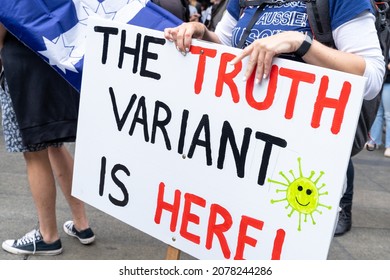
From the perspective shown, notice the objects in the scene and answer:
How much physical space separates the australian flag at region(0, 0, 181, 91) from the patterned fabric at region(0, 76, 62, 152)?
1.47 ft

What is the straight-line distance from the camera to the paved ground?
11.8 ft

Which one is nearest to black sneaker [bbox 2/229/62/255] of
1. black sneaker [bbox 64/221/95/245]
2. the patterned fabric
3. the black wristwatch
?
black sneaker [bbox 64/221/95/245]

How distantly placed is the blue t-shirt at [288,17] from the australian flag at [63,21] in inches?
27.1

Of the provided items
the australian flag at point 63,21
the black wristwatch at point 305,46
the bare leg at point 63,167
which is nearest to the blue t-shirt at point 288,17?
the black wristwatch at point 305,46

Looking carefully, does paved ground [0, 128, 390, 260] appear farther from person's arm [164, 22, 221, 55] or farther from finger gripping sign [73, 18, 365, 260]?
person's arm [164, 22, 221, 55]

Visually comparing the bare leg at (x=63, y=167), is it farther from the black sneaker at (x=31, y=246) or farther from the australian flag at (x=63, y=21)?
the australian flag at (x=63, y=21)

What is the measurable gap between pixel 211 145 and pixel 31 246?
6.11 ft

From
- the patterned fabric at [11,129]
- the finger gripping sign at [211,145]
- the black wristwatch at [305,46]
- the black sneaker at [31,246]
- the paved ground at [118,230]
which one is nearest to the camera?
the finger gripping sign at [211,145]

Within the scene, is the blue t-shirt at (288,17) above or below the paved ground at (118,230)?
above

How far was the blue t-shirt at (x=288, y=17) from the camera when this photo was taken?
1.95 meters

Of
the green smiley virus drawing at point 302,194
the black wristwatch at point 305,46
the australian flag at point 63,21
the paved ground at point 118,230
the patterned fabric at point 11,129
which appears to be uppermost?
the black wristwatch at point 305,46

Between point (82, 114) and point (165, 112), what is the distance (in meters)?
0.44

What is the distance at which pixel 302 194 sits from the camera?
1791 millimetres

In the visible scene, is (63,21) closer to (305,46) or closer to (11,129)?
(11,129)
